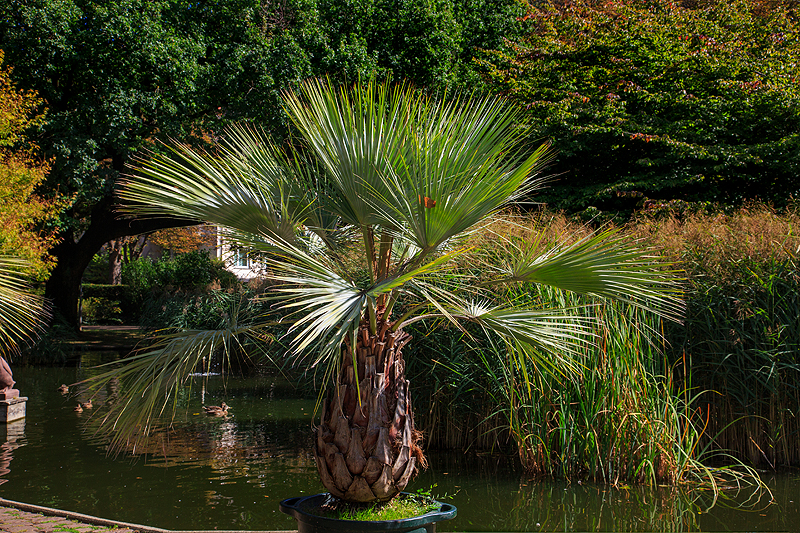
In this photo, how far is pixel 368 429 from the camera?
3.61 metres

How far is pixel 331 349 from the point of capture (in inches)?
113

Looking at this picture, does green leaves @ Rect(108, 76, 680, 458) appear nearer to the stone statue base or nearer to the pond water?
the pond water

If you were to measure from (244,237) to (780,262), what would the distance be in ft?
19.0

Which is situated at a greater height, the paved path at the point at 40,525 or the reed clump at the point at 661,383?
the reed clump at the point at 661,383

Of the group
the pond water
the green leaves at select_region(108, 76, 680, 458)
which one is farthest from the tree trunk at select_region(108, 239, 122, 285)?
the green leaves at select_region(108, 76, 680, 458)

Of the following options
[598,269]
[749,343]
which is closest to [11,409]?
[598,269]

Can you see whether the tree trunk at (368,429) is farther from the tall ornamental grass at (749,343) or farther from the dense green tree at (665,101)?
the dense green tree at (665,101)

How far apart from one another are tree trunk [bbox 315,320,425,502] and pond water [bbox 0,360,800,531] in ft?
3.22

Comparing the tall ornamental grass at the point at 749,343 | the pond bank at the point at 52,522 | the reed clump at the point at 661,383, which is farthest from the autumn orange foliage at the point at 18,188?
the tall ornamental grass at the point at 749,343

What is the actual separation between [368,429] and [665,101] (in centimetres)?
1292

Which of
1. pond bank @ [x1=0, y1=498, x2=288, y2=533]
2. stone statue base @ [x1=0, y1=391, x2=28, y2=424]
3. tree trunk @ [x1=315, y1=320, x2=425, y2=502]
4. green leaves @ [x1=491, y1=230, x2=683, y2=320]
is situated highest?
green leaves @ [x1=491, y1=230, x2=683, y2=320]

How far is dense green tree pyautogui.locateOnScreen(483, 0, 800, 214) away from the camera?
13289 millimetres

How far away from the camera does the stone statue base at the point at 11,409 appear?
8945 mm

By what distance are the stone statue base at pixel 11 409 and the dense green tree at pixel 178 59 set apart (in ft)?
21.4
